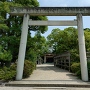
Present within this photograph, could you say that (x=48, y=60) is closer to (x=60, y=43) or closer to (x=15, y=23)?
(x=60, y=43)

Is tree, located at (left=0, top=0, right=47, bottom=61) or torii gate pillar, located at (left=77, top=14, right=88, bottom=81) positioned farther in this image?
tree, located at (left=0, top=0, right=47, bottom=61)

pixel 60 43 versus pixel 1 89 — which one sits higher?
pixel 60 43

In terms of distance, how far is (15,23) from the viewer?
13.3 m

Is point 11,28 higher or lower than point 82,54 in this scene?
higher

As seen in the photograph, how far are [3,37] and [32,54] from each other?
344 cm

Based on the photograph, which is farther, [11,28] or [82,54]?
[11,28]

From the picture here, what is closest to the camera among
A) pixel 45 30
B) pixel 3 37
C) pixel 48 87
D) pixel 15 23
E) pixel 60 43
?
pixel 48 87

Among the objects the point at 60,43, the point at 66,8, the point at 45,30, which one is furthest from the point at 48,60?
the point at 66,8

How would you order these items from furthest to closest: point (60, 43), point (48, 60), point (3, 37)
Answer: point (48, 60) < point (60, 43) < point (3, 37)

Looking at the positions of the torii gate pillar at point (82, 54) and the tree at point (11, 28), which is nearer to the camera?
the torii gate pillar at point (82, 54)

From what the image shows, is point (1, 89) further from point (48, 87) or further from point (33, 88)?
point (48, 87)

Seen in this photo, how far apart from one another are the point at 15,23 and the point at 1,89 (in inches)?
289

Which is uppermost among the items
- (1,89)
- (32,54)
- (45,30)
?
(45,30)

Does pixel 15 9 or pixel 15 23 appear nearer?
pixel 15 9
